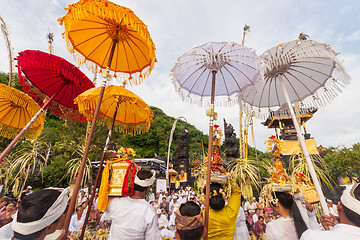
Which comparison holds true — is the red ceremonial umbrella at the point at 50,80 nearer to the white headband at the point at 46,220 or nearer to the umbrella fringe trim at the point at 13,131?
the umbrella fringe trim at the point at 13,131

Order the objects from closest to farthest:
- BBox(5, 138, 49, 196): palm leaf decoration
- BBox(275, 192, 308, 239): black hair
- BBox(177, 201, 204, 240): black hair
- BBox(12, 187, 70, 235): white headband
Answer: BBox(12, 187, 70, 235): white headband
BBox(177, 201, 204, 240): black hair
BBox(275, 192, 308, 239): black hair
BBox(5, 138, 49, 196): palm leaf decoration

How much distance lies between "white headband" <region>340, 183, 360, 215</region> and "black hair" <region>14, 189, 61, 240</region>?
270cm

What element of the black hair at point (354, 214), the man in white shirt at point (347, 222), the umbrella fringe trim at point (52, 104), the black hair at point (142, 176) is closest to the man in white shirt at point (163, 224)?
the black hair at point (142, 176)

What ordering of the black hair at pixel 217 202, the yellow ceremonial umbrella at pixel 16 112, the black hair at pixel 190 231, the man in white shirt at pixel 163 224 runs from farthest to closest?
the man in white shirt at pixel 163 224 → the yellow ceremonial umbrella at pixel 16 112 → the black hair at pixel 217 202 → the black hair at pixel 190 231

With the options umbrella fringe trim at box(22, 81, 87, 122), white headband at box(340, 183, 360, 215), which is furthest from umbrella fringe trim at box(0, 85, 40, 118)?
white headband at box(340, 183, 360, 215)

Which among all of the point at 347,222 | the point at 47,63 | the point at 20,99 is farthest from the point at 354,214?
the point at 20,99

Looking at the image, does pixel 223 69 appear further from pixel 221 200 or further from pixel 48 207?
pixel 48 207

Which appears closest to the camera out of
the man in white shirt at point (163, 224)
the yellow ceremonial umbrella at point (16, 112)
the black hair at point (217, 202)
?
the black hair at point (217, 202)

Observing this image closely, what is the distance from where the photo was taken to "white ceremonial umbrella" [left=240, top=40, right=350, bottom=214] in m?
2.74

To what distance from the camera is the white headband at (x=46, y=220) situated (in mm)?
1400

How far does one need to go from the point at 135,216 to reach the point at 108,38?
11.1ft

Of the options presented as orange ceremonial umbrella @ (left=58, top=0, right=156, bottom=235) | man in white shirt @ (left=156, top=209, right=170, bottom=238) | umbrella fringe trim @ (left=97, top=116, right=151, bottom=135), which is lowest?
man in white shirt @ (left=156, top=209, right=170, bottom=238)

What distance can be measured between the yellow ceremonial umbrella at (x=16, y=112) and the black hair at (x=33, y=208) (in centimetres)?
366

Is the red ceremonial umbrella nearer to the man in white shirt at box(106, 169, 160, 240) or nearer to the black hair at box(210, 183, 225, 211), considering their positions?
the man in white shirt at box(106, 169, 160, 240)
